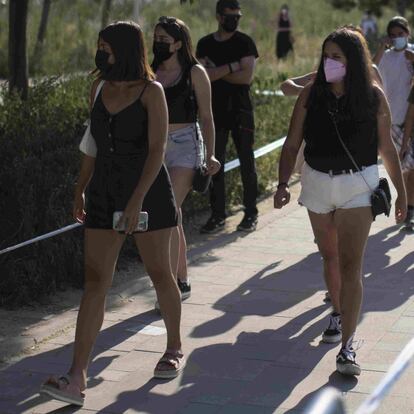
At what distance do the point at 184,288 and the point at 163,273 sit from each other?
159 centimetres

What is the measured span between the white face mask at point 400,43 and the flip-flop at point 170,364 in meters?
4.16

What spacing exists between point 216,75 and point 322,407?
19.5ft

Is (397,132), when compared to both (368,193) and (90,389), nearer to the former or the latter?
(368,193)

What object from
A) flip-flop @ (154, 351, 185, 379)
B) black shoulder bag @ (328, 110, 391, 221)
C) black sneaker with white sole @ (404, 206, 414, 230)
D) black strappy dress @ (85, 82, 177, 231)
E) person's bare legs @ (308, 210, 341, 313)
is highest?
black strappy dress @ (85, 82, 177, 231)

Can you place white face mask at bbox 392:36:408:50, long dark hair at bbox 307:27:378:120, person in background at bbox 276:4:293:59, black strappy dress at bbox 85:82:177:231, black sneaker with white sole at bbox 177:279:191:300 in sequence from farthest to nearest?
1. person in background at bbox 276:4:293:59
2. white face mask at bbox 392:36:408:50
3. black sneaker with white sole at bbox 177:279:191:300
4. long dark hair at bbox 307:27:378:120
5. black strappy dress at bbox 85:82:177:231

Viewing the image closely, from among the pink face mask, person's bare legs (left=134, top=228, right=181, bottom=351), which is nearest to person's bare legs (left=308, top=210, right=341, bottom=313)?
the pink face mask

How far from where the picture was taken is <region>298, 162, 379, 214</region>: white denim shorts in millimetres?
5574

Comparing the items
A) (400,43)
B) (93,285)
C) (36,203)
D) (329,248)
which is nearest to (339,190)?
(329,248)

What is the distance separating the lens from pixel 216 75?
8594 mm

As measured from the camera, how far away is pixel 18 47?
33.4 feet

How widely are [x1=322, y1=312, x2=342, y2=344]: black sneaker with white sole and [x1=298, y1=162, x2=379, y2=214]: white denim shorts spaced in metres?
0.73

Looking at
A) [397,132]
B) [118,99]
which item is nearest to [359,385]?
[118,99]

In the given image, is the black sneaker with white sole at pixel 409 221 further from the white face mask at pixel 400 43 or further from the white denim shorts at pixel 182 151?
the white denim shorts at pixel 182 151

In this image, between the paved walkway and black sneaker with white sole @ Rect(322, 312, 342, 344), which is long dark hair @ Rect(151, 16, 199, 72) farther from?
black sneaker with white sole @ Rect(322, 312, 342, 344)
